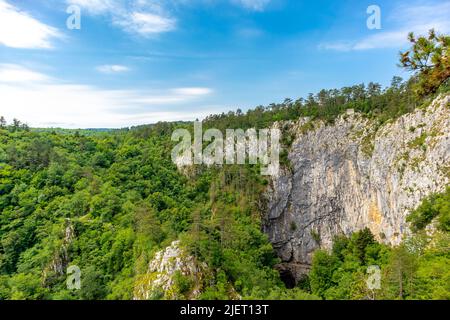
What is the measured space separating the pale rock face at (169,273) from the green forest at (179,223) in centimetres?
48

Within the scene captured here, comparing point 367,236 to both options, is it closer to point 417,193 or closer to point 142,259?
point 417,193

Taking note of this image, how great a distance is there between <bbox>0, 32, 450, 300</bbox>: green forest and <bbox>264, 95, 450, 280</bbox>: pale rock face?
1.93 m

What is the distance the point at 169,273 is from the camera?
1906 cm

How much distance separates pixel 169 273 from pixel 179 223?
1072 centimetres

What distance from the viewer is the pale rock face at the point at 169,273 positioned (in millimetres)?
18219

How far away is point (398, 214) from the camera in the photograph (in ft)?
96.0

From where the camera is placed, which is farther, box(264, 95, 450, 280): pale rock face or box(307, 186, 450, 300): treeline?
box(264, 95, 450, 280): pale rock face

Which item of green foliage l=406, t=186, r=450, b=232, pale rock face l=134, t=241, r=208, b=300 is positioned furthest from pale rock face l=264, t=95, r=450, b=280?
pale rock face l=134, t=241, r=208, b=300

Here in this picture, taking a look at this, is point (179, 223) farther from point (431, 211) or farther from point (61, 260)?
point (431, 211)

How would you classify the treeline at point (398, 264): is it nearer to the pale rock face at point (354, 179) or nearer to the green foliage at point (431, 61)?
the pale rock face at point (354, 179)

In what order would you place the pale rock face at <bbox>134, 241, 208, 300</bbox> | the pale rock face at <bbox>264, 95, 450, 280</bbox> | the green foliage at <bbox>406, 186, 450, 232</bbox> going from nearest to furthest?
the pale rock face at <bbox>134, 241, 208, 300</bbox> < the green foliage at <bbox>406, 186, 450, 232</bbox> < the pale rock face at <bbox>264, 95, 450, 280</bbox>

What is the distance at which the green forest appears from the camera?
18.8 m

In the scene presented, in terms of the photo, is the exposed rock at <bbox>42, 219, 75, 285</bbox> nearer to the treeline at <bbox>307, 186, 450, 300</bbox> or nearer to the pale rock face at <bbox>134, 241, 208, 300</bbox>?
the pale rock face at <bbox>134, 241, 208, 300</bbox>
